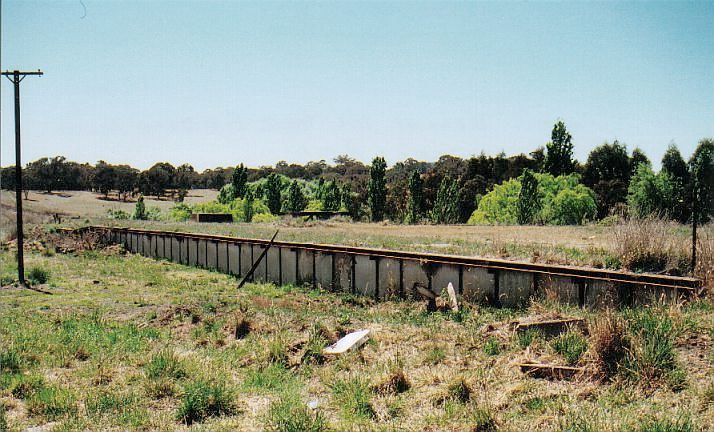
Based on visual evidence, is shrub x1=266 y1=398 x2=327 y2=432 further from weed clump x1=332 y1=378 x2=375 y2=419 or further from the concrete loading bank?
the concrete loading bank

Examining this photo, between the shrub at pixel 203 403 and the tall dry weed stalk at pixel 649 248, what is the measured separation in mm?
8863

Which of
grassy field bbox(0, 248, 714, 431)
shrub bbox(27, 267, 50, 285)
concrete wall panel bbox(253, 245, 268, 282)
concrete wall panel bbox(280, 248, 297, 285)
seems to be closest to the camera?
grassy field bbox(0, 248, 714, 431)

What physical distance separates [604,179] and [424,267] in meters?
69.9

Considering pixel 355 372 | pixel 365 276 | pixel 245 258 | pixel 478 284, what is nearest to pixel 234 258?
pixel 245 258

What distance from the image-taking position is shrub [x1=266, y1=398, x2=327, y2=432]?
5387 mm

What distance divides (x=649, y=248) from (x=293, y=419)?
9.01m

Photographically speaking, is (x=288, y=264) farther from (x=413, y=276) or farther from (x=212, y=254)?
(x=212, y=254)

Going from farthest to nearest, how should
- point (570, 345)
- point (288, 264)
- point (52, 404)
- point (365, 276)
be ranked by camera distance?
point (288, 264) < point (365, 276) < point (570, 345) < point (52, 404)

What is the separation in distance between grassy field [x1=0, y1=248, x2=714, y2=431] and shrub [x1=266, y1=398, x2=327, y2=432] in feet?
0.07

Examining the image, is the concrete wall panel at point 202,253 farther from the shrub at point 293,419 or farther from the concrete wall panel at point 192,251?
the shrub at point 293,419

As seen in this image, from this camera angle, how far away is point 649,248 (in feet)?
37.2

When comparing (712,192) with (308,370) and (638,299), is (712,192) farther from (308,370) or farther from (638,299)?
(308,370)

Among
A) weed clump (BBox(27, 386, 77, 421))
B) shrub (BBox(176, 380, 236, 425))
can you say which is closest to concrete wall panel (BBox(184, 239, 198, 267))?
weed clump (BBox(27, 386, 77, 421))

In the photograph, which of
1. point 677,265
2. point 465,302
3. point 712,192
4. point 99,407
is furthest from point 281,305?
point 712,192
